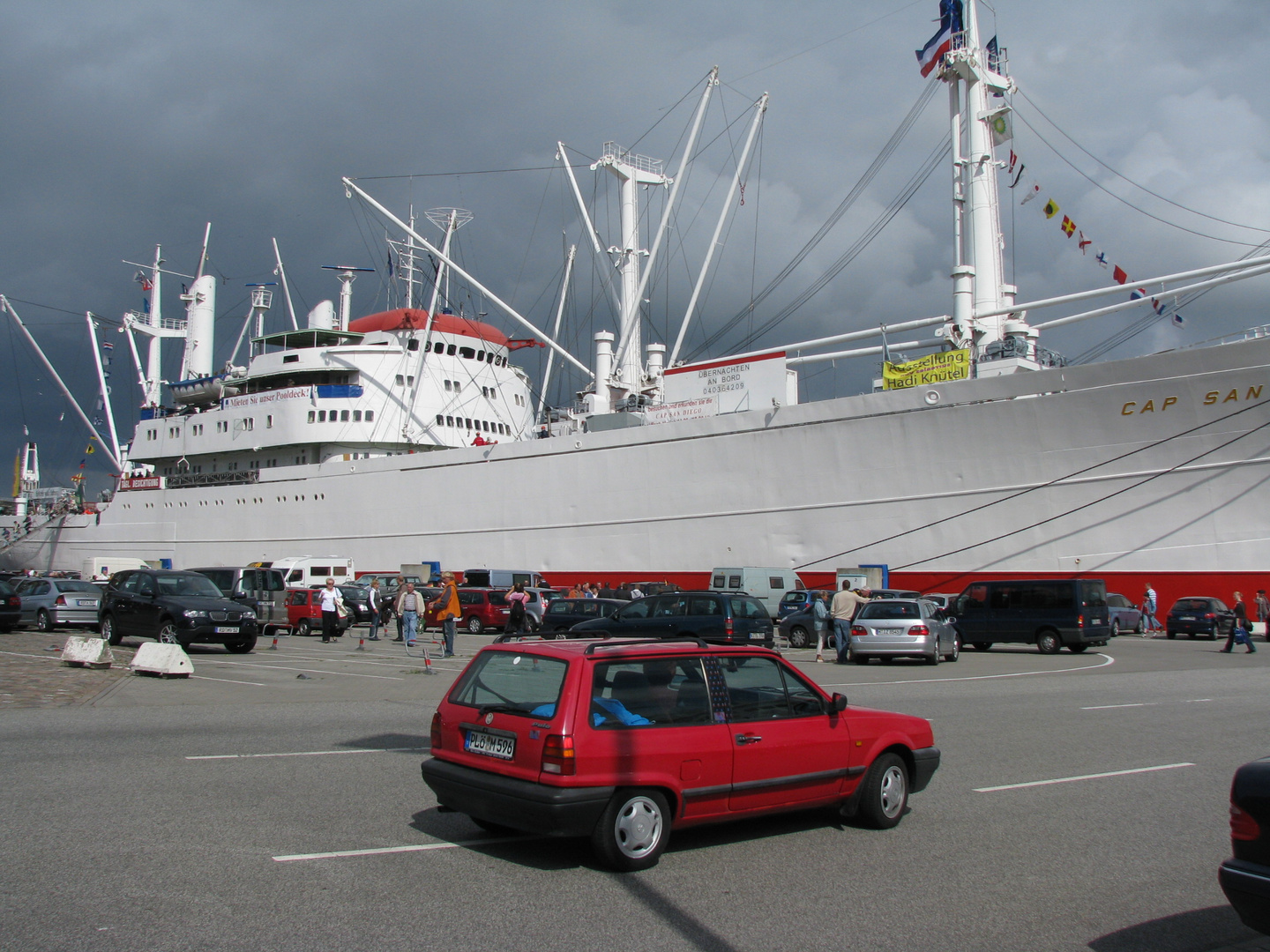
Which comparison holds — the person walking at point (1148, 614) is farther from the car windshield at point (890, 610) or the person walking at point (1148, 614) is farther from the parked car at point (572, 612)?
the parked car at point (572, 612)

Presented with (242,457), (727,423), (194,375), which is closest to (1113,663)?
(727,423)

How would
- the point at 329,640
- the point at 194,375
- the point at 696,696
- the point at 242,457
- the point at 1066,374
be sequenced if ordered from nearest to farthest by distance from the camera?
the point at 696,696, the point at 329,640, the point at 1066,374, the point at 242,457, the point at 194,375

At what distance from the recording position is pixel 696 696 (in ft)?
17.5

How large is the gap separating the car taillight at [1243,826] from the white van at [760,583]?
22.7 metres

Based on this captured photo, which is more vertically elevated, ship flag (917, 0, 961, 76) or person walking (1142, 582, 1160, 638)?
ship flag (917, 0, 961, 76)

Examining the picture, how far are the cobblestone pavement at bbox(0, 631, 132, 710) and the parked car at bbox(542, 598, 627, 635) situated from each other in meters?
8.84

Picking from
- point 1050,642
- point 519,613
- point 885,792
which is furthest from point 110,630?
point 1050,642

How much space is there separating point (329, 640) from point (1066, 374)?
19628mm

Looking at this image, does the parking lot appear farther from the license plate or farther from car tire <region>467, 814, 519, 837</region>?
the license plate

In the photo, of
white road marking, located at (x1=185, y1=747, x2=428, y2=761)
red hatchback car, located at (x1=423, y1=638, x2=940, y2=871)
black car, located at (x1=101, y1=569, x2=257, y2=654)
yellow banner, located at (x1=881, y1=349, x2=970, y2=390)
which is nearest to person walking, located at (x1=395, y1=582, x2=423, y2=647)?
black car, located at (x1=101, y1=569, x2=257, y2=654)

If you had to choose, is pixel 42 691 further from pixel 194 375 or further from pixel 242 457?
pixel 194 375

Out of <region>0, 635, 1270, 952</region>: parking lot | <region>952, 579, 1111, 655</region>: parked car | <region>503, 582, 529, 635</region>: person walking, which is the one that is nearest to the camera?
<region>0, 635, 1270, 952</region>: parking lot

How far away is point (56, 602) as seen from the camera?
2203 centimetres

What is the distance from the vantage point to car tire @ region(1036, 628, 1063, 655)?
2030cm
